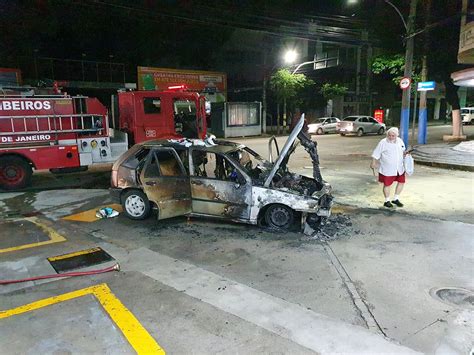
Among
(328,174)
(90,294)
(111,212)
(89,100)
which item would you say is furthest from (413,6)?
(90,294)

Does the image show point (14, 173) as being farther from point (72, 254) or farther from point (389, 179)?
point (389, 179)

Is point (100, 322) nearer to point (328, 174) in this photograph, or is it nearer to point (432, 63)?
point (328, 174)

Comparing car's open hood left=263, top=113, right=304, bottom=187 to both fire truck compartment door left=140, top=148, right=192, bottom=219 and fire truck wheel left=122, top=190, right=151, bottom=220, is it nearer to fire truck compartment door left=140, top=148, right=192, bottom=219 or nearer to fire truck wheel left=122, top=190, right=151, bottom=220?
fire truck compartment door left=140, top=148, right=192, bottom=219

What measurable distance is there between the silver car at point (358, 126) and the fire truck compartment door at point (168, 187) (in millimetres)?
22793

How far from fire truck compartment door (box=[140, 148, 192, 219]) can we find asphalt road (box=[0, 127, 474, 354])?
0.37 metres

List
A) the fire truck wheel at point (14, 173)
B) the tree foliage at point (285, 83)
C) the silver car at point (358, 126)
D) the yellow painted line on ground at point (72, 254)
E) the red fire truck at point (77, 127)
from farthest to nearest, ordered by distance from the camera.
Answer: the tree foliage at point (285, 83) → the silver car at point (358, 126) → the fire truck wheel at point (14, 173) → the red fire truck at point (77, 127) → the yellow painted line on ground at point (72, 254)

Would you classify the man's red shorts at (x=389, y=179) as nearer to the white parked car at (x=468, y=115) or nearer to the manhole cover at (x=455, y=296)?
the manhole cover at (x=455, y=296)

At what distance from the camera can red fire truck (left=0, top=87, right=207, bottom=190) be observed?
32.3 ft

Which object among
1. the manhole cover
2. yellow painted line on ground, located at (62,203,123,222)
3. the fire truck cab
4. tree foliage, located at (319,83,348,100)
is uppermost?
tree foliage, located at (319,83,348,100)

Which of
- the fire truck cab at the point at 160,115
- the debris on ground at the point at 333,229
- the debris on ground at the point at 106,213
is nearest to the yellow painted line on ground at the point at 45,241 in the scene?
the debris on ground at the point at 106,213

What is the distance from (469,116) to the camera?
40.1 m

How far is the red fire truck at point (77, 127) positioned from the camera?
32.3 ft

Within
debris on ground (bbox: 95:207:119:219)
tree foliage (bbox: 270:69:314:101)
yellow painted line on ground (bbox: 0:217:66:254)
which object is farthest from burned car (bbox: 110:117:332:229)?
tree foliage (bbox: 270:69:314:101)

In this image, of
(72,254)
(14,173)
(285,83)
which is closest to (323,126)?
(285,83)
